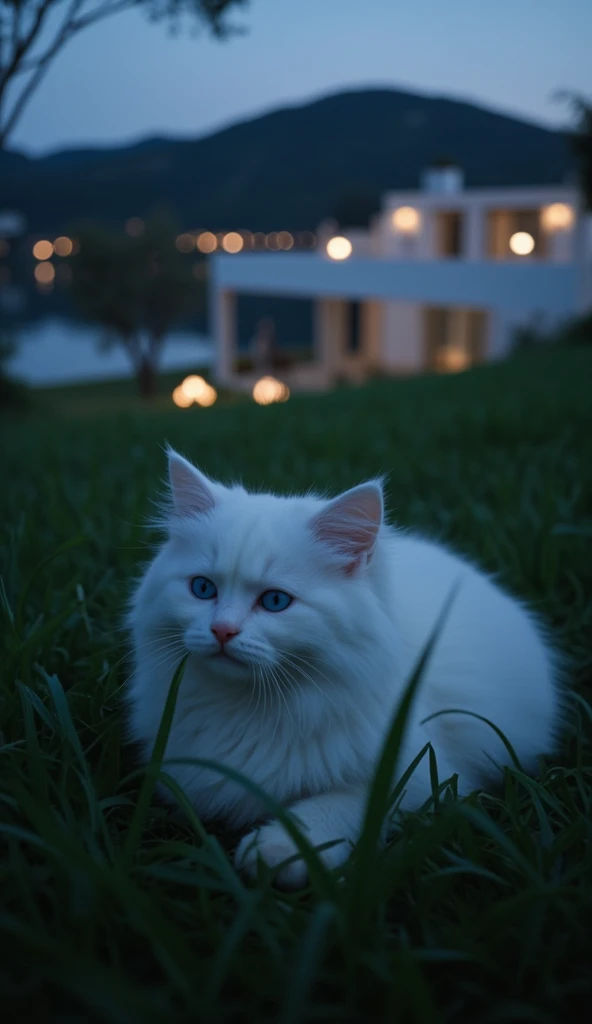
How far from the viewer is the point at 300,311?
39.4 meters

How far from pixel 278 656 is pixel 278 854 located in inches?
12.0

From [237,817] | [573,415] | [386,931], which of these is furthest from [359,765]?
[573,415]

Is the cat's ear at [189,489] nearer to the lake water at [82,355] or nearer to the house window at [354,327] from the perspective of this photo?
the house window at [354,327]

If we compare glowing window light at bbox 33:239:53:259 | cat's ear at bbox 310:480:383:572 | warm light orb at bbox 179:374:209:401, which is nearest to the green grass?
cat's ear at bbox 310:480:383:572

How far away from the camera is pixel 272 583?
1384 millimetres

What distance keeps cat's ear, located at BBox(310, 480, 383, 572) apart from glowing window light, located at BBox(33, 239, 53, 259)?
35.0 metres

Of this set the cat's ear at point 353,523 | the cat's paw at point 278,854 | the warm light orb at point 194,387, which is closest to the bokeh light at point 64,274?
the warm light orb at point 194,387

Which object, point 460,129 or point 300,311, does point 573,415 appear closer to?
point 300,311

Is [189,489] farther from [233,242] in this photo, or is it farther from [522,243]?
[233,242]

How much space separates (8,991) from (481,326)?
2444 cm

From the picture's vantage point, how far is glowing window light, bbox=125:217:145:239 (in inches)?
1179

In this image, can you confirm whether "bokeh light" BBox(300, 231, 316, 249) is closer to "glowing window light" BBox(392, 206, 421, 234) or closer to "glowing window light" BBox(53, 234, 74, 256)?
"glowing window light" BBox(392, 206, 421, 234)

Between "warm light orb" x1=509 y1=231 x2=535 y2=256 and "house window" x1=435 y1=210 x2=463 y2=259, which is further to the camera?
"house window" x1=435 y1=210 x2=463 y2=259

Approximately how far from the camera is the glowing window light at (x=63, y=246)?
29859mm
